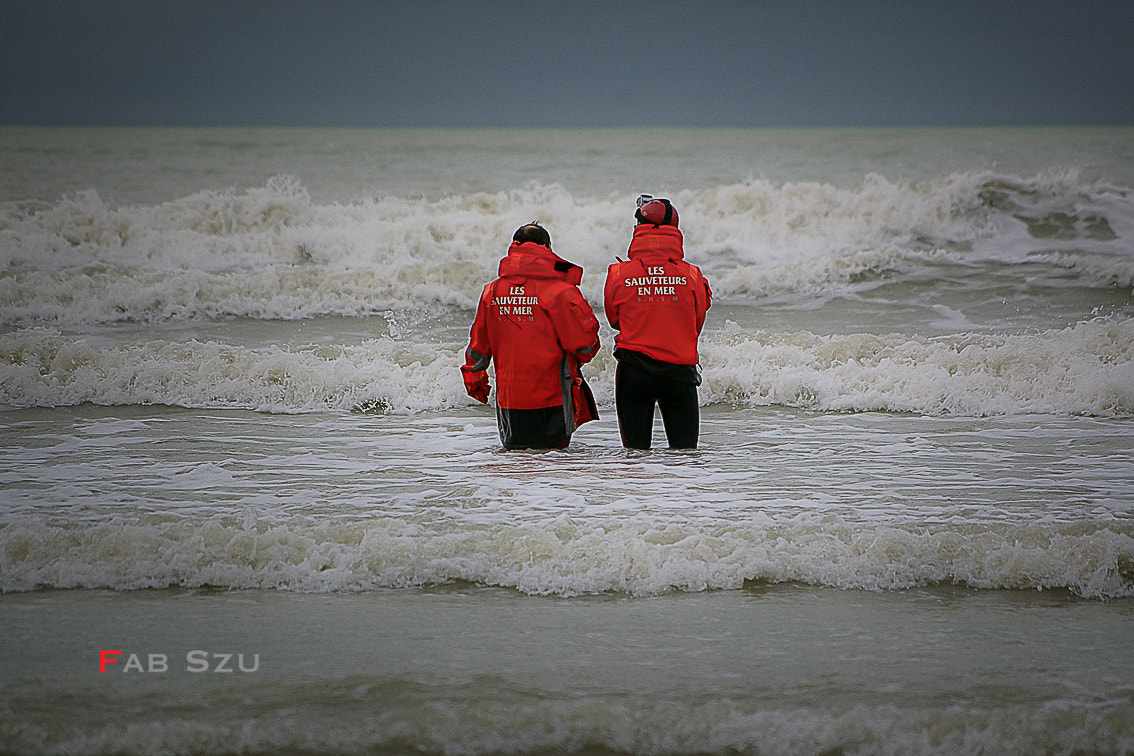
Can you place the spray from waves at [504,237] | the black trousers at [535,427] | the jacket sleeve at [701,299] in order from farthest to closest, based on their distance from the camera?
the spray from waves at [504,237] → the black trousers at [535,427] → the jacket sleeve at [701,299]

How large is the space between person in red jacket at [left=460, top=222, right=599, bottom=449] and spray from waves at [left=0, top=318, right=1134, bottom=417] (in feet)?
7.09

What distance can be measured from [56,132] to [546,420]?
48694 mm

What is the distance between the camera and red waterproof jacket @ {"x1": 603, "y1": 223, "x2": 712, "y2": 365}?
17.3 ft

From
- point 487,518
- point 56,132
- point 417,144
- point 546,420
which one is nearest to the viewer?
point 487,518

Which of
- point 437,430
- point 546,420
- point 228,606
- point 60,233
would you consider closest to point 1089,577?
point 546,420

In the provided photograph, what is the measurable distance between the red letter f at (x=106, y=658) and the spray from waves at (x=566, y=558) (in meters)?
0.64

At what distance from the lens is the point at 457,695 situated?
9.29 ft

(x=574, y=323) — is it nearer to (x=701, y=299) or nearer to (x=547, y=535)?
(x=701, y=299)

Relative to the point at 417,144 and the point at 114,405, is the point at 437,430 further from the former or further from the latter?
the point at 417,144

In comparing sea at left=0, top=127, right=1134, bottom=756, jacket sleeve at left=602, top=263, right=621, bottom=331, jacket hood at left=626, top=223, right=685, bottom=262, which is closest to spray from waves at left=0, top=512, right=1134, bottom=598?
sea at left=0, top=127, right=1134, bottom=756

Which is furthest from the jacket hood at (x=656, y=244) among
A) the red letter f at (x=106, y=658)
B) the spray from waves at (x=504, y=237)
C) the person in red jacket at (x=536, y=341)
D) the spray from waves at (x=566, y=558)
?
the spray from waves at (x=504, y=237)

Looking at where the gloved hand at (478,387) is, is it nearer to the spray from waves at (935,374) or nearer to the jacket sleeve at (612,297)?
the jacket sleeve at (612,297)

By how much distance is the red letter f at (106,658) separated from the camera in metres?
3.00

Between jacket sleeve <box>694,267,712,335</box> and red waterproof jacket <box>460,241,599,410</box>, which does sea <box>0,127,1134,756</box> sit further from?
jacket sleeve <box>694,267,712,335</box>
